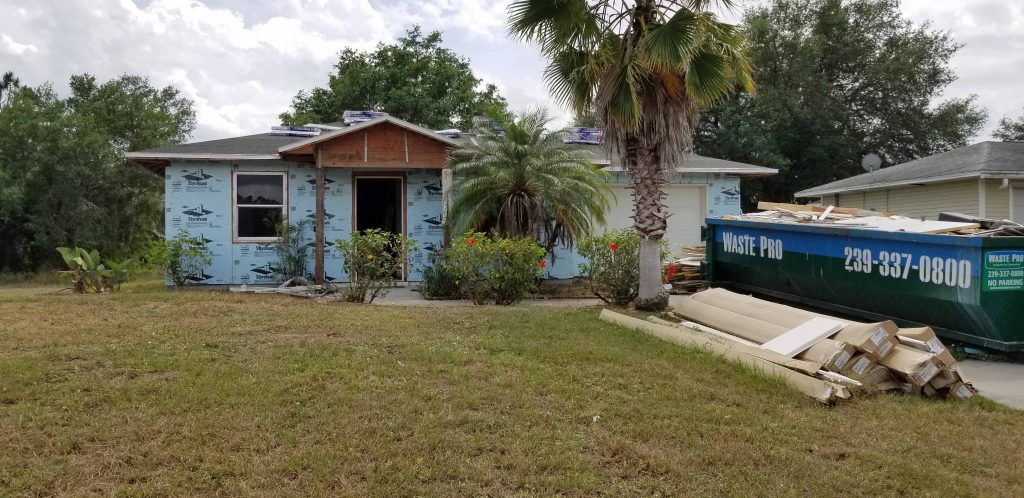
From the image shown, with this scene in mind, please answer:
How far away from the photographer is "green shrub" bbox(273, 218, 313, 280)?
13.3 metres

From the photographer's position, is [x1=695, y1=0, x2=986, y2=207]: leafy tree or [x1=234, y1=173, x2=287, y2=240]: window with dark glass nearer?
[x1=234, y1=173, x2=287, y2=240]: window with dark glass

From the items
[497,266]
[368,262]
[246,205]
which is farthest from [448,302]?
[246,205]

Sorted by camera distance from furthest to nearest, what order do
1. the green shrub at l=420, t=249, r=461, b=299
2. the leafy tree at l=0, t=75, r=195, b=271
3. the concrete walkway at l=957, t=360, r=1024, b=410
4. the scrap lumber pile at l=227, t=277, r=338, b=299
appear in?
the leafy tree at l=0, t=75, r=195, b=271 → the green shrub at l=420, t=249, r=461, b=299 → the scrap lumber pile at l=227, t=277, r=338, b=299 → the concrete walkway at l=957, t=360, r=1024, b=410

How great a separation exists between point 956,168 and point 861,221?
778 cm

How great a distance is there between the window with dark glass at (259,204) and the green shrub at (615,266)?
6534 millimetres

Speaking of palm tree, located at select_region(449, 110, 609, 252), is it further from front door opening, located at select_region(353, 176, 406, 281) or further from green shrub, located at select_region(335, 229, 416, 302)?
front door opening, located at select_region(353, 176, 406, 281)

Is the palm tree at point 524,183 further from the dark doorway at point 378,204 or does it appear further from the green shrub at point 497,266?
the dark doorway at point 378,204

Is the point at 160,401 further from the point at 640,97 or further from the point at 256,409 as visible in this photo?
the point at 640,97

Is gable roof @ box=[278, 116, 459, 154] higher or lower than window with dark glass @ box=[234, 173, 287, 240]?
higher

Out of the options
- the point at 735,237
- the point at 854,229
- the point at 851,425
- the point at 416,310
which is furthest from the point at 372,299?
the point at 851,425

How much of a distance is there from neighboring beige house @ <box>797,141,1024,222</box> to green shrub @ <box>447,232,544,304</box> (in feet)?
31.9

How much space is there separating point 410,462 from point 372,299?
22.7ft

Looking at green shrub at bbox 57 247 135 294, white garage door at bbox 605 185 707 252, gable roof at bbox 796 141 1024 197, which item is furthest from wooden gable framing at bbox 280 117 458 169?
gable roof at bbox 796 141 1024 197

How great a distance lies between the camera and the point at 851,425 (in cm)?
464
